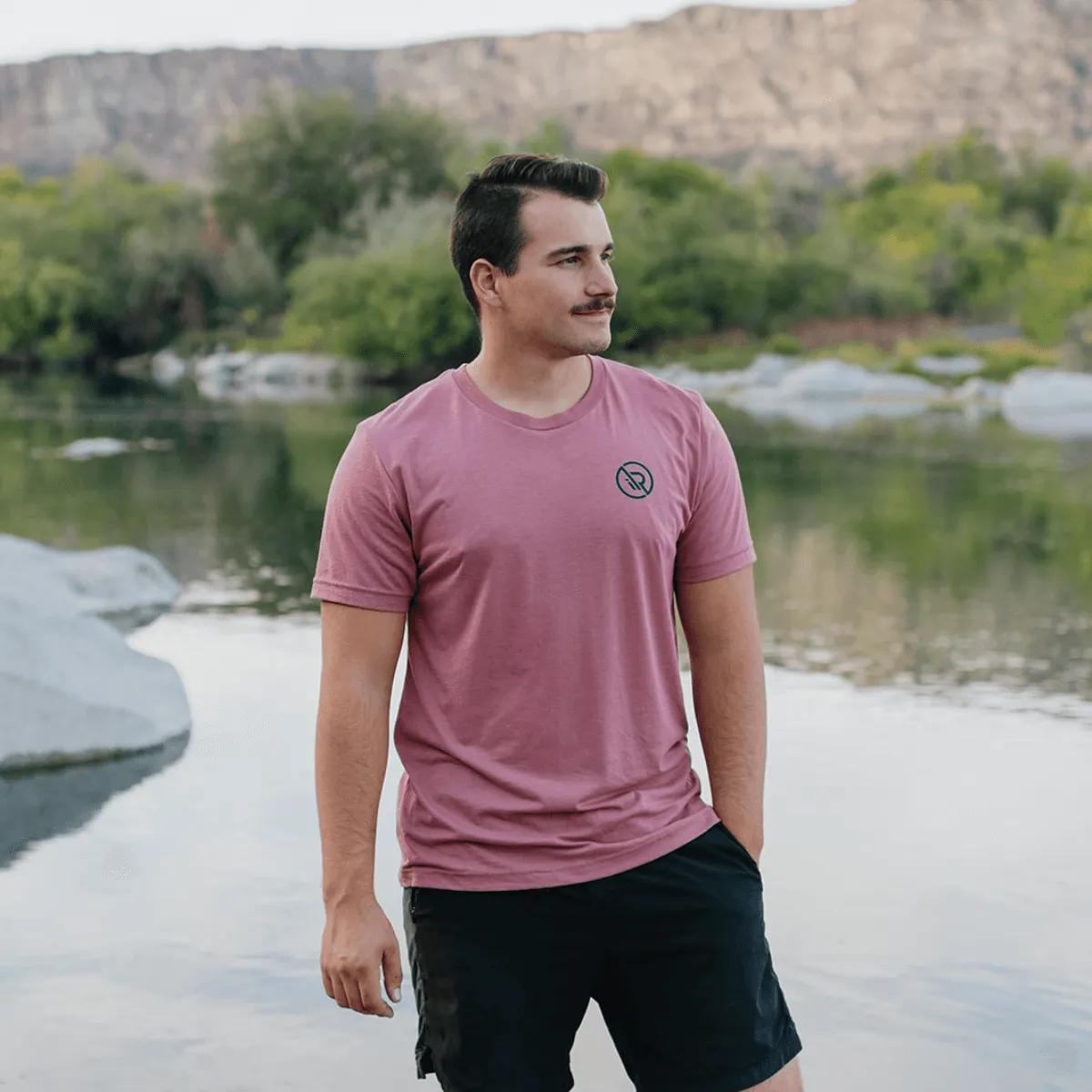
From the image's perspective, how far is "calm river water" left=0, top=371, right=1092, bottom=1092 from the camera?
11.9ft

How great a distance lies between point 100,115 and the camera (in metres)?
170

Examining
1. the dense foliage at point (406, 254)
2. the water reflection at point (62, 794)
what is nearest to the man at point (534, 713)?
the water reflection at point (62, 794)

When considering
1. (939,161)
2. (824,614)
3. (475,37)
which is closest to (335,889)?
(824,614)

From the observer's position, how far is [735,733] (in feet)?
7.63

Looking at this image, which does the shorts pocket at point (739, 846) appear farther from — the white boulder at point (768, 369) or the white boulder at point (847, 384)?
A: the white boulder at point (768, 369)

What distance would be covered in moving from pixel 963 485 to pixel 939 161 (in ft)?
271

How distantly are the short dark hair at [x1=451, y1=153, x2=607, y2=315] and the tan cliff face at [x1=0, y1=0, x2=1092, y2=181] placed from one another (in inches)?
5823

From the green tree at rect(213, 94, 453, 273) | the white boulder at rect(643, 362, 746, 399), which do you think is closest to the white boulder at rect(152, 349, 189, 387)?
the green tree at rect(213, 94, 453, 273)

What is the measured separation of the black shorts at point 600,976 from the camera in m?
2.12

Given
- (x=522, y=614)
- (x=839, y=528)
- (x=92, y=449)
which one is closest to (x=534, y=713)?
(x=522, y=614)

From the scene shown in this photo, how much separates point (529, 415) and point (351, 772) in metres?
0.51

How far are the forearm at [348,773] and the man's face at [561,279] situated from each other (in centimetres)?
52

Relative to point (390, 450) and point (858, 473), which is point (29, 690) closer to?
point (390, 450)

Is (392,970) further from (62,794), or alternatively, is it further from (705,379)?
(705,379)
